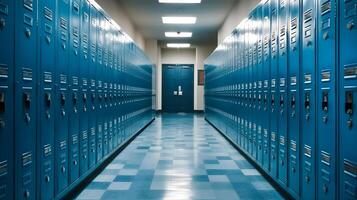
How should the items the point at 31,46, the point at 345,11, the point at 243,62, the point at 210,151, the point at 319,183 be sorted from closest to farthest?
the point at 345,11 < the point at 31,46 < the point at 319,183 < the point at 243,62 < the point at 210,151

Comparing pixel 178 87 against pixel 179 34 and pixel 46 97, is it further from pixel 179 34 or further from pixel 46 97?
pixel 46 97

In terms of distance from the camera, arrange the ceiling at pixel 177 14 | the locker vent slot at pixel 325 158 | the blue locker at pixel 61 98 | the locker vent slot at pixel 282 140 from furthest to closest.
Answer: the ceiling at pixel 177 14, the locker vent slot at pixel 282 140, the blue locker at pixel 61 98, the locker vent slot at pixel 325 158

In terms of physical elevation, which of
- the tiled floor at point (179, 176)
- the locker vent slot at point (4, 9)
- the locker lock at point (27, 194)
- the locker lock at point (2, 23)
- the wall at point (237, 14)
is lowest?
the tiled floor at point (179, 176)

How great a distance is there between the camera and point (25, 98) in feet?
8.20

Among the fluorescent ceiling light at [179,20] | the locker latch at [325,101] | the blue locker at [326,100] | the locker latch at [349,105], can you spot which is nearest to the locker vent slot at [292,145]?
the blue locker at [326,100]

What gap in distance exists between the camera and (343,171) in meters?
2.38

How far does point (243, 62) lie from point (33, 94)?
4.06 meters

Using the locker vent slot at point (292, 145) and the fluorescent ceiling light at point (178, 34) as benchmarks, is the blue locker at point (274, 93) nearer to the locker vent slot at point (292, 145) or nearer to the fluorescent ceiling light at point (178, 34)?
the locker vent slot at point (292, 145)

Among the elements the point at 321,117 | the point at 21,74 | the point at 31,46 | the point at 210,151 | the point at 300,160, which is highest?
the point at 31,46

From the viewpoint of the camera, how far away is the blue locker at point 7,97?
217cm

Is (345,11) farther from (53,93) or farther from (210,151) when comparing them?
(210,151)

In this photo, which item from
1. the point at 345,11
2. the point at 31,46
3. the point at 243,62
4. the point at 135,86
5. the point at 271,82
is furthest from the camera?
the point at 135,86

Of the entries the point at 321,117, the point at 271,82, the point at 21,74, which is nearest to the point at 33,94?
the point at 21,74

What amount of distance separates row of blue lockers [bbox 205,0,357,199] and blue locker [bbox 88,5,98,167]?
195 cm
